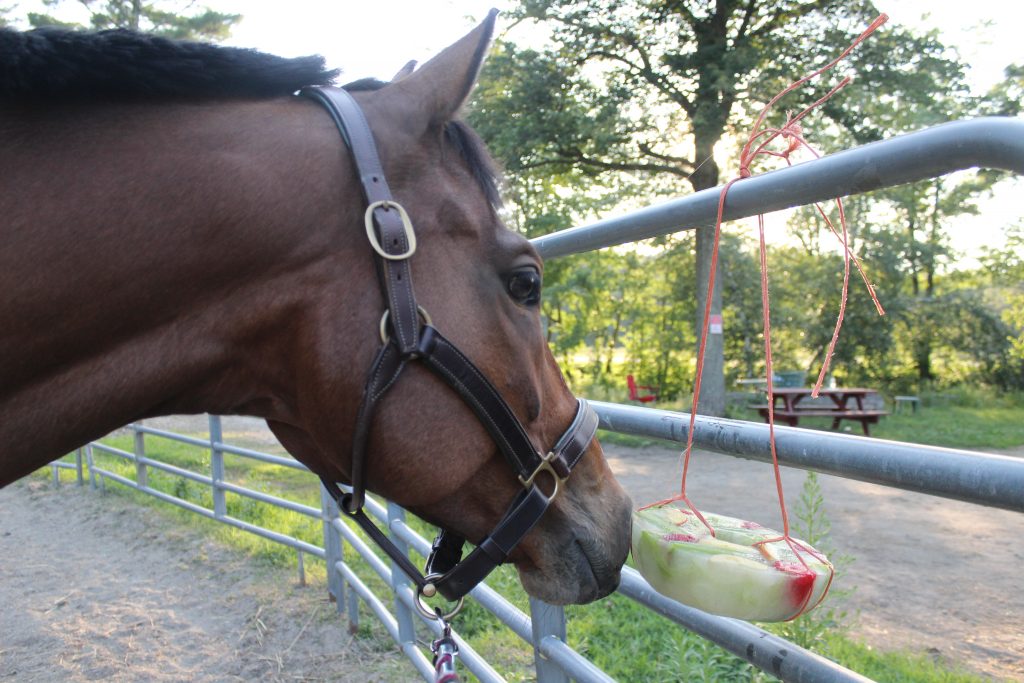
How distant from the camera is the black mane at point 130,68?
1173 millimetres

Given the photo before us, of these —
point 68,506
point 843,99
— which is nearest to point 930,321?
point 843,99

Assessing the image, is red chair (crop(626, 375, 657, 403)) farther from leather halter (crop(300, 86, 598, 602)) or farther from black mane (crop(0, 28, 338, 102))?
black mane (crop(0, 28, 338, 102))

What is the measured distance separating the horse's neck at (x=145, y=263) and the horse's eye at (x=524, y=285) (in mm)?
359

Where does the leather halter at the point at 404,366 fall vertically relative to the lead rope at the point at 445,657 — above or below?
above

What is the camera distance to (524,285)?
4.79ft

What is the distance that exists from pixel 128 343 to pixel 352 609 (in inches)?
130

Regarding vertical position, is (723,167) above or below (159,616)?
above

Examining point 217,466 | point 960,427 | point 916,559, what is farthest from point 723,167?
point 217,466

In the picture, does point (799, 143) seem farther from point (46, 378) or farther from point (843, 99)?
point (843, 99)

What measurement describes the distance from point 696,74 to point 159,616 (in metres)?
10.7

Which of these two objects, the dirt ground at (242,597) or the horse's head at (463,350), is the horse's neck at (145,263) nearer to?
the horse's head at (463,350)

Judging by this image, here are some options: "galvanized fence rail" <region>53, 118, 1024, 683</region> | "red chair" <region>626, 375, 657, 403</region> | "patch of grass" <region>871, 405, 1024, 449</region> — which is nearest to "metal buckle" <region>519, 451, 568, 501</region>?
"galvanized fence rail" <region>53, 118, 1024, 683</region>

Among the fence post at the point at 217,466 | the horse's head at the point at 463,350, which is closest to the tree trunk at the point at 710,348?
the fence post at the point at 217,466

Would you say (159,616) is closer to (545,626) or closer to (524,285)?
(545,626)
